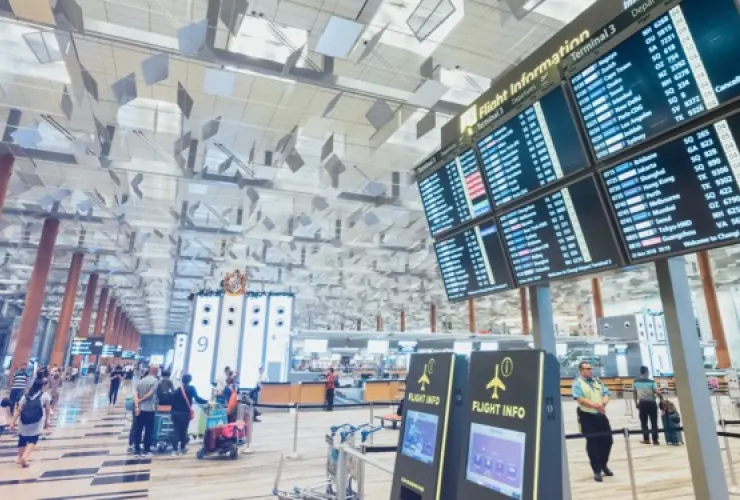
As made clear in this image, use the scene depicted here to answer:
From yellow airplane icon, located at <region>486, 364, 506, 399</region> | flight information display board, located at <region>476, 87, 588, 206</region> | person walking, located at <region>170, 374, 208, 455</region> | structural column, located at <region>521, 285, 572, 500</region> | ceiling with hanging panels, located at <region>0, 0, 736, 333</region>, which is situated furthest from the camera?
person walking, located at <region>170, 374, 208, 455</region>

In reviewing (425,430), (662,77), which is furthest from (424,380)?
(662,77)

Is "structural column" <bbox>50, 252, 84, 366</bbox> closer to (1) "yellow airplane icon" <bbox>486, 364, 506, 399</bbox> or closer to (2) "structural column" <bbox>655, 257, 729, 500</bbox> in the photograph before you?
(1) "yellow airplane icon" <bbox>486, 364, 506, 399</bbox>

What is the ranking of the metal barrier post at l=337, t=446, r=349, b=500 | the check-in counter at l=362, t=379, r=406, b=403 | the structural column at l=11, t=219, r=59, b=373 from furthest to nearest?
the check-in counter at l=362, t=379, r=406, b=403 → the structural column at l=11, t=219, r=59, b=373 → the metal barrier post at l=337, t=446, r=349, b=500

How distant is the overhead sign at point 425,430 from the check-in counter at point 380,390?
17.2 meters

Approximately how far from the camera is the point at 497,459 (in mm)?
1711

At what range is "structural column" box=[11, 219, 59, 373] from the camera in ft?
46.0

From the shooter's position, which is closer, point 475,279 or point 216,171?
point 475,279

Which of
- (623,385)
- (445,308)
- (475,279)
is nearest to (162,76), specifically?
(475,279)

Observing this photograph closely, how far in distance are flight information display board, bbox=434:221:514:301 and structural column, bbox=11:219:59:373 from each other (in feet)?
50.3

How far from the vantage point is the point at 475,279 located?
11.6 ft

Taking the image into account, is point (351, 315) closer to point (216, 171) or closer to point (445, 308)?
point (445, 308)

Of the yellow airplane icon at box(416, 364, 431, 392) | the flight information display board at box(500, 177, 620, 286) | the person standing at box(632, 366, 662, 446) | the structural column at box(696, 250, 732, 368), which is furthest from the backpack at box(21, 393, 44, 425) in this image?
the structural column at box(696, 250, 732, 368)

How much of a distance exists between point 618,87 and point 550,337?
1.70m

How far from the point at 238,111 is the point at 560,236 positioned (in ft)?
24.7
